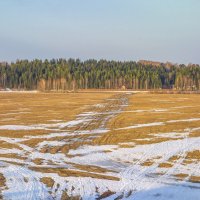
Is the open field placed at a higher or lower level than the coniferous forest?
lower

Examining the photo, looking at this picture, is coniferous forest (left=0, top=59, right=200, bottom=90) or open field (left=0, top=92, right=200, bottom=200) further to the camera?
coniferous forest (left=0, top=59, right=200, bottom=90)

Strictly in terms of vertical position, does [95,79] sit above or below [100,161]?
above

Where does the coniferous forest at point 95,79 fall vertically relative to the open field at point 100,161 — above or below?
above

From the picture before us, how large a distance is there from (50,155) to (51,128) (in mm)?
12647

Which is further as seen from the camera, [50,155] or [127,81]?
[127,81]

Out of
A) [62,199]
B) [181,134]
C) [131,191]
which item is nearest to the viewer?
[62,199]

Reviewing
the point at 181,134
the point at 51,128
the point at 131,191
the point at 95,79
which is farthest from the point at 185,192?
the point at 95,79

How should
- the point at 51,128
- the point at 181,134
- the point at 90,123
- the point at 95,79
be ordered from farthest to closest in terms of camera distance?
1. the point at 95,79
2. the point at 90,123
3. the point at 51,128
4. the point at 181,134

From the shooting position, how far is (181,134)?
3186 cm

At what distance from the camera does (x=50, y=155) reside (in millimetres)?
23578

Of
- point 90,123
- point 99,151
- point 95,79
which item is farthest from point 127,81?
point 99,151

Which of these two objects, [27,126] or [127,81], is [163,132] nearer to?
[27,126]

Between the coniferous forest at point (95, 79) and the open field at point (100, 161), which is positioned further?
the coniferous forest at point (95, 79)

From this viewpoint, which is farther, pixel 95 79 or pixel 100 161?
pixel 95 79
